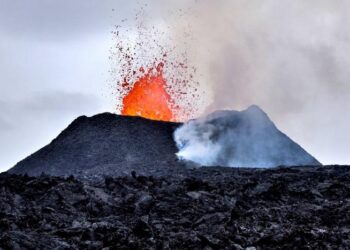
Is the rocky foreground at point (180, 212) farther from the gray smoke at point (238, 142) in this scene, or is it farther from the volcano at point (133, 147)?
the gray smoke at point (238, 142)

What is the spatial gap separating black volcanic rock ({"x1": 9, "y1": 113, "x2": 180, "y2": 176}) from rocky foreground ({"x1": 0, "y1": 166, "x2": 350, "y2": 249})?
10460 mm

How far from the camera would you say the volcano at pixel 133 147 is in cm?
4560

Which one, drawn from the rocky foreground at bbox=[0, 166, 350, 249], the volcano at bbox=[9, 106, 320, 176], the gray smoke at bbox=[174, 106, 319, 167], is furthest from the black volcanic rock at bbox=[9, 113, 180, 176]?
the rocky foreground at bbox=[0, 166, 350, 249]

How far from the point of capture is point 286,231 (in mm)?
22266

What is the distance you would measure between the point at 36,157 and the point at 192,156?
13394 millimetres

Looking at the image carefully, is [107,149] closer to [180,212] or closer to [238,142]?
[238,142]

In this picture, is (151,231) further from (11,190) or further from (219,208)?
(11,190)

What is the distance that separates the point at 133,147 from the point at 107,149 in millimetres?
2151

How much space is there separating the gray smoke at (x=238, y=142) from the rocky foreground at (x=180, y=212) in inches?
587

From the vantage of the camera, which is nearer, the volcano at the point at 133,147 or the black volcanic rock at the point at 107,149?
the black volcanic rock at the point at 107,149

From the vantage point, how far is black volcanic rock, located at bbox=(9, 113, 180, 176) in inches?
1767

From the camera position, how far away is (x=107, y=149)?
4953 centimetres

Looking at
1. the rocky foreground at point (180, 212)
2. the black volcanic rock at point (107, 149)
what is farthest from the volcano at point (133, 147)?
the rocky foreground at point (180, 212)

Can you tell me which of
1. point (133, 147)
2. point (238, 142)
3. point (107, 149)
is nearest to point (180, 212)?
point (107, 149)
